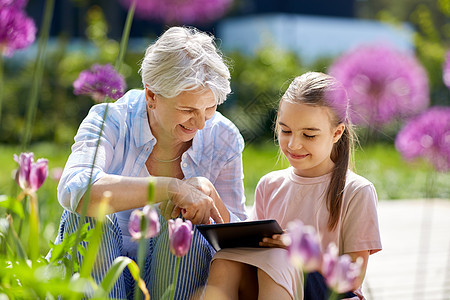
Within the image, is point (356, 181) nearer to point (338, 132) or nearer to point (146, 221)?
point (338, 132)

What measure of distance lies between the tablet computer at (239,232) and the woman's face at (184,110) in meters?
0.37

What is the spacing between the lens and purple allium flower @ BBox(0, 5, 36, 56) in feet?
3.61

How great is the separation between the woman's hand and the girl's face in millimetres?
289

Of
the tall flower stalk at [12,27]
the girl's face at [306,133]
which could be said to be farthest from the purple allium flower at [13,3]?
the girl's face at [306,133]

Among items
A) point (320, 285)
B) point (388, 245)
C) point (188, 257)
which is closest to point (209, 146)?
point (188, 257)

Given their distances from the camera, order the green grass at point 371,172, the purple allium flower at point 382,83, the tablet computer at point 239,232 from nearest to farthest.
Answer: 1. the purple allium flower at point 382,83
2. the tablet computer at point 239,232
3. the green grass at point 371,172

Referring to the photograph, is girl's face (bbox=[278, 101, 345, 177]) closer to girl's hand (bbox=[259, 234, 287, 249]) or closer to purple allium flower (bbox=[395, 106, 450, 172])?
girl's hand (bbox=[259, 234, 287, 249])

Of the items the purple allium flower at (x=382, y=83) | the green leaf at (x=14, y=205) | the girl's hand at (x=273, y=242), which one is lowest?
the girl's hand at (x=273, y=242)

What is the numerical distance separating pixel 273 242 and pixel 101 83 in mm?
619

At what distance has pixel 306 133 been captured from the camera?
6.15ft

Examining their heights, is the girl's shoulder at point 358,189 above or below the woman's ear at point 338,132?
below

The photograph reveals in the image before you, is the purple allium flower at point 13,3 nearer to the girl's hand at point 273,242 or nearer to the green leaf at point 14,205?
the green leaf at point 14,205

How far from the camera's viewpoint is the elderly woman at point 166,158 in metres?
1.66

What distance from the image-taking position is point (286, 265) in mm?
1678
